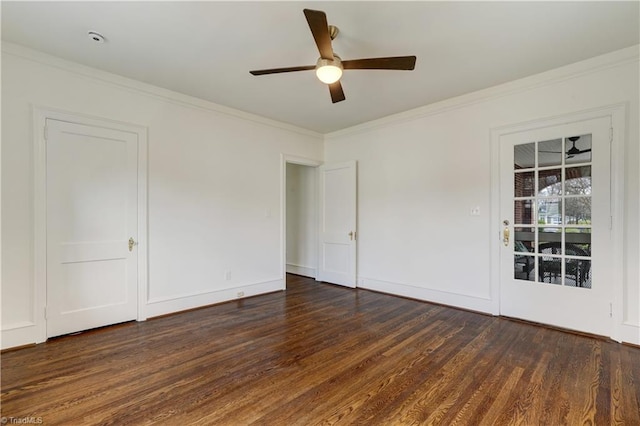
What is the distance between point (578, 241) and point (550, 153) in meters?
0.97

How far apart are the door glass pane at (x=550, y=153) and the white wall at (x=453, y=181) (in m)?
0.32

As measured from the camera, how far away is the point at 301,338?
295cm

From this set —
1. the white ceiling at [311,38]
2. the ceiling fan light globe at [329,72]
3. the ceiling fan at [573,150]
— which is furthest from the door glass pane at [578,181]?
the ceiling fan light globe at [329,72]

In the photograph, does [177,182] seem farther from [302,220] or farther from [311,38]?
[302,220]

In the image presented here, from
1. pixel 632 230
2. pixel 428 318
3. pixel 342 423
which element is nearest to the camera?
pixel 342 423

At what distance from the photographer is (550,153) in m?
3.25

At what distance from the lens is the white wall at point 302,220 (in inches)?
225

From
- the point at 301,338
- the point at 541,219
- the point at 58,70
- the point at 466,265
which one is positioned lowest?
the point at 301,338

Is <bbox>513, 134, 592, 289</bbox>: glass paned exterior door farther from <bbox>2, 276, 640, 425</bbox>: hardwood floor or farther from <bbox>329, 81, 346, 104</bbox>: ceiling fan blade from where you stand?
<bbox>329, 81, 346, 104</bbox>: ceiling fan blade

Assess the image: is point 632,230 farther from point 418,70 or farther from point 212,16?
point 212,16

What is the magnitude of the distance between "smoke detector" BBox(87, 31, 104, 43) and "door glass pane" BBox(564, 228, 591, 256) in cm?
483

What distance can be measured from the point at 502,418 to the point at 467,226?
7.90 ft

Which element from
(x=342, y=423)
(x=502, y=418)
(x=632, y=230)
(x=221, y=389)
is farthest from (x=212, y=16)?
(x=632, y=230)

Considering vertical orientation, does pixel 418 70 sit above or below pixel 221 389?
above
